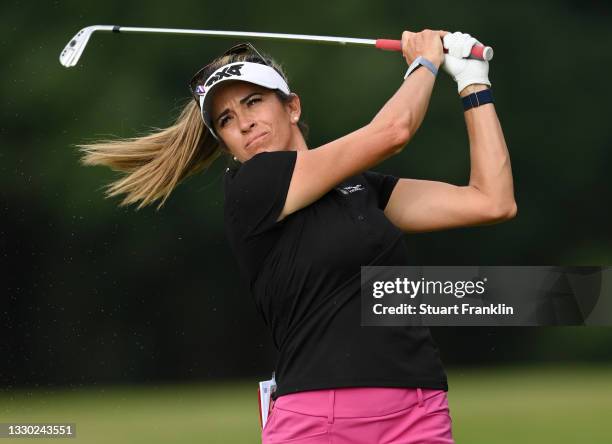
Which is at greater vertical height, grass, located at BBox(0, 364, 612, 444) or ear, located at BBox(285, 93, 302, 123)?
grass, located at BBox(0, 364, 612, 444)

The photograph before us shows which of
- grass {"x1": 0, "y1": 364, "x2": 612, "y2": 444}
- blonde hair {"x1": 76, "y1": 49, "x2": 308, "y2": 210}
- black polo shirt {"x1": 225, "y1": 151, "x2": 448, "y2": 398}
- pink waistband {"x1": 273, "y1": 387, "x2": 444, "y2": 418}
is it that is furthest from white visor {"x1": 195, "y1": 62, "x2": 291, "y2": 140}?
grass {"x1": 0, "y1": 364, "x2": 612, "y2": 444}

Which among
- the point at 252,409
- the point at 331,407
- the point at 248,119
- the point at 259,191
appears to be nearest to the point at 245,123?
the point at 248,119

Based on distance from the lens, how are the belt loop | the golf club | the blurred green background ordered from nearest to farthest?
the belt loop < the golf club < the blurred green background

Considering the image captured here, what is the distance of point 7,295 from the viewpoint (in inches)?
368

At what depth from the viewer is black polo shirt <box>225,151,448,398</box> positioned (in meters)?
2.53

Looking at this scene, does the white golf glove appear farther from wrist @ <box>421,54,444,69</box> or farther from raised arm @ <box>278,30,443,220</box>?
raised arm @ <box>278,30,443,220</box>

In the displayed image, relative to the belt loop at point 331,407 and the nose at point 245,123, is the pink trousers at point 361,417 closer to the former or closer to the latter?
the belt loop at point 331,407

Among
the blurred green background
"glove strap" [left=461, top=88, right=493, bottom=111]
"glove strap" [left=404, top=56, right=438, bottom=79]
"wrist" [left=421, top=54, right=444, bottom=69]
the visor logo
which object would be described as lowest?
"glove strap" [left=461, top=88, right=493, bottom=111]

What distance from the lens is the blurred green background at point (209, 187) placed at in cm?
949

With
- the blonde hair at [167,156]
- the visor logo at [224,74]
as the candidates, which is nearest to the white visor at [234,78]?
the visor logo at [224,74]

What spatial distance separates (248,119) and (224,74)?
121mm

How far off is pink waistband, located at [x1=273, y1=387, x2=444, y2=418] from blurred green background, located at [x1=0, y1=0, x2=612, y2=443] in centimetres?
623

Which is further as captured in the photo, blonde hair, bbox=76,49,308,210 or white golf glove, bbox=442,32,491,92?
blonde hair, bbox=76,49,308,210

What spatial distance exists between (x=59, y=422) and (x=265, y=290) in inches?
190
